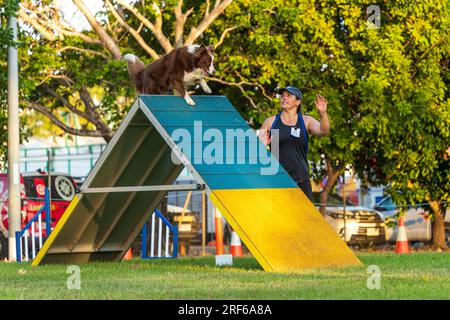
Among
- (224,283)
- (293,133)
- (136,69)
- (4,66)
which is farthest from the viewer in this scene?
(4,66)

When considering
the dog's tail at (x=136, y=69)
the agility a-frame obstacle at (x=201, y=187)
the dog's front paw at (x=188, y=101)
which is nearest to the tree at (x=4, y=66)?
the agility a-frame obstacle at (x=201, y=187)

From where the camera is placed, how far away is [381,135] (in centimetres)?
2045

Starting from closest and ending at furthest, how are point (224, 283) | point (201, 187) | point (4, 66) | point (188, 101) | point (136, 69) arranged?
point (224, 283)
point (201, 187)
point (188, 101)
point (136, 69)
point (4, 66)

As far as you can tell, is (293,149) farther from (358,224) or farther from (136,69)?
(358,224)

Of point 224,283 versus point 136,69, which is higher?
point 136,69

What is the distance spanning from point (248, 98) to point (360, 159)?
3.33 m

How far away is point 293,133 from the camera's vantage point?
36.6ft

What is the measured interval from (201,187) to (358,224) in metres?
14.5

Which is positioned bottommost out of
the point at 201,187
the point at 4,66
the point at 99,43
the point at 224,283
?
the point at 224,283

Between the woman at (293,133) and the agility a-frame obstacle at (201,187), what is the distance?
434 mm

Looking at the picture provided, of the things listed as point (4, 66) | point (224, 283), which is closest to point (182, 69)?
point (224, 283)

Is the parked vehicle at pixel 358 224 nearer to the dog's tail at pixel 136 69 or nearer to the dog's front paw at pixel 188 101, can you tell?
the dog's tail at pixel 136 69

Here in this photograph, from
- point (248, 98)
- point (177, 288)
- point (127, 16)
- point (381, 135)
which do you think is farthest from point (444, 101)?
point (177, 288)
